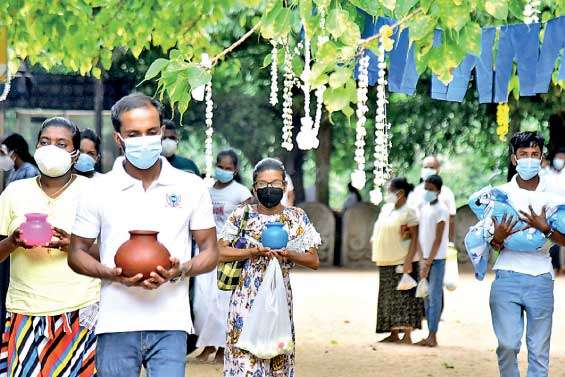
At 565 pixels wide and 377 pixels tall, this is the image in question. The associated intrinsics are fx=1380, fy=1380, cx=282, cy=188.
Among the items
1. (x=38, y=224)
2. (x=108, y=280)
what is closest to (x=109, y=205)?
(x=108, y=280)

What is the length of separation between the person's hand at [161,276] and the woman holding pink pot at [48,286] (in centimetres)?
137

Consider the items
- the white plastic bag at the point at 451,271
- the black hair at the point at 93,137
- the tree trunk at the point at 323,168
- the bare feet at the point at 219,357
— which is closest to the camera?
the black hair at the point at 93,137

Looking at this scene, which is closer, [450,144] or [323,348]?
[323,348]

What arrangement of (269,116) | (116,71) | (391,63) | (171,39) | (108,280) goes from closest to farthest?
1. (108,280)
2. (391,63)
3. (171,39)
4. (116,71)
5. (269,116)

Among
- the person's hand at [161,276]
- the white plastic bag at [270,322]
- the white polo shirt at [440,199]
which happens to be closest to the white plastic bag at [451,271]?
the white polo shirt at [440,199]

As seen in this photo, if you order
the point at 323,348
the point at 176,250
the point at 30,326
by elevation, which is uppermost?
the point at 176,250

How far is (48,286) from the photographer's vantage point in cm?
708

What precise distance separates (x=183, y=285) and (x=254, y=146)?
24495 millimetres

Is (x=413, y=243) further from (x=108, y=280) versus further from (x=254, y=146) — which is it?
(x=254, y=146)

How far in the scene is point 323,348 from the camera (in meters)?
13.7

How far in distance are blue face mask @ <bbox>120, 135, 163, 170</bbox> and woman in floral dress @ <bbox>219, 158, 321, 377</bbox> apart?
2725 mm

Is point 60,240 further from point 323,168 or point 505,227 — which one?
point 323,168

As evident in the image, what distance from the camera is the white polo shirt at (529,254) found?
8391 millimetres

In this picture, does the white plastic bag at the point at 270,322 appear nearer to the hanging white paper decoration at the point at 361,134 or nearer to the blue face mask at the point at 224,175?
the hanging white paper decoration at the point at 361,134
